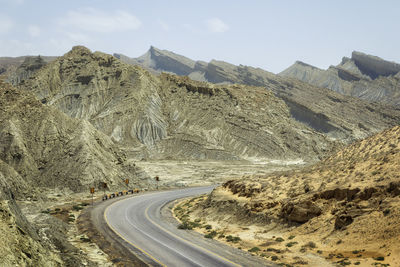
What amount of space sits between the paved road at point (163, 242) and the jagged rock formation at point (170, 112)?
57.1 metres

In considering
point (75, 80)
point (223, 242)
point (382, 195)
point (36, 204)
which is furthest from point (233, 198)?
point (75, 80)

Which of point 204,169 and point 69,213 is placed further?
point 204,169

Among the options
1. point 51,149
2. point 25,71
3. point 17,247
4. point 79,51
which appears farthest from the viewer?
point 25,71

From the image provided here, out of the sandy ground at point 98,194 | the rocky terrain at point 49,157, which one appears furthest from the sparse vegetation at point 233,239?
the rocky terrain at point 49,157

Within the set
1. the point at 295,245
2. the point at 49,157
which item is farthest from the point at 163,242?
the point at 49,157

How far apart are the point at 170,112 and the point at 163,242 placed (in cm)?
8150

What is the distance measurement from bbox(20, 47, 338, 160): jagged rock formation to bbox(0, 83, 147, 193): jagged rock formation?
130 ft

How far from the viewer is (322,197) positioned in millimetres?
22484

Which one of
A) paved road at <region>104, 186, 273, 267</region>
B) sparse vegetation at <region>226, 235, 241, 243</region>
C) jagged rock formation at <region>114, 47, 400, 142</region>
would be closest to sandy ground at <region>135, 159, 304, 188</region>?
paved road at <region>104, 186, 273, 267</region>

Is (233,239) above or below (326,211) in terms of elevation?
below

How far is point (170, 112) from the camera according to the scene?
101438mm

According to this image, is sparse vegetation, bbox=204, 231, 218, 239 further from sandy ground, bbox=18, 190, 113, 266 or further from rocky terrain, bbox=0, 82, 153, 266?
rocky terrain, bbox=0, 82, 153, 266

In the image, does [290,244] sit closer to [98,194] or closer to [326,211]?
[326,211]

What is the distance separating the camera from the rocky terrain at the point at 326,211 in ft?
58.9
